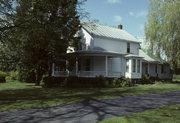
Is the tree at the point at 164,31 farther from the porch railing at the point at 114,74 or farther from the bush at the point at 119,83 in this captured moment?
the bush at the point at 119,83

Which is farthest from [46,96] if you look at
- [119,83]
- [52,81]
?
[119,83]

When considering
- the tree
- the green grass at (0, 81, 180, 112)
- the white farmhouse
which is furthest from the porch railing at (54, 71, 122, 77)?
the tree

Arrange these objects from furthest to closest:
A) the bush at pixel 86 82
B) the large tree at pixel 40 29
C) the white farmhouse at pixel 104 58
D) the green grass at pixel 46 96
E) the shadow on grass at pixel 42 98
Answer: the white farmhouse at pixel 104 58 < the bush at pixel 86 82 < the large tree at pixel 40 29 < the green grass at pixel 46 96 < the shadow on grass at pixel 42 98

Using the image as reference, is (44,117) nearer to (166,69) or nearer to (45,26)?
(45,26)

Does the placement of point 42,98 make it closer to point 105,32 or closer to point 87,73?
point 87,73

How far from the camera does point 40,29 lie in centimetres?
1656

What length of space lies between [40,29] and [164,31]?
21.8m

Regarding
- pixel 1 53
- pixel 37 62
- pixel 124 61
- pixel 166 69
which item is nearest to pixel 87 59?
pixel 124 61

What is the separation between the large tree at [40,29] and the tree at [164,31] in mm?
14365

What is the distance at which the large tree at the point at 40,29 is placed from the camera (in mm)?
16328

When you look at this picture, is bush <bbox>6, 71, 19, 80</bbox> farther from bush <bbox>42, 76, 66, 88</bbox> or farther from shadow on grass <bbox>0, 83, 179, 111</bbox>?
shadow on grass <bbox>0, 83, 179, 111</bbox>

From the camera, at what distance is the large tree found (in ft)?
53.6

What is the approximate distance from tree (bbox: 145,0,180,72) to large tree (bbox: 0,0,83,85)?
1437 centimetres

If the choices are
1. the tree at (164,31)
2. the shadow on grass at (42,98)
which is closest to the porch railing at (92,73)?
the shadow on grass at (42,98)
